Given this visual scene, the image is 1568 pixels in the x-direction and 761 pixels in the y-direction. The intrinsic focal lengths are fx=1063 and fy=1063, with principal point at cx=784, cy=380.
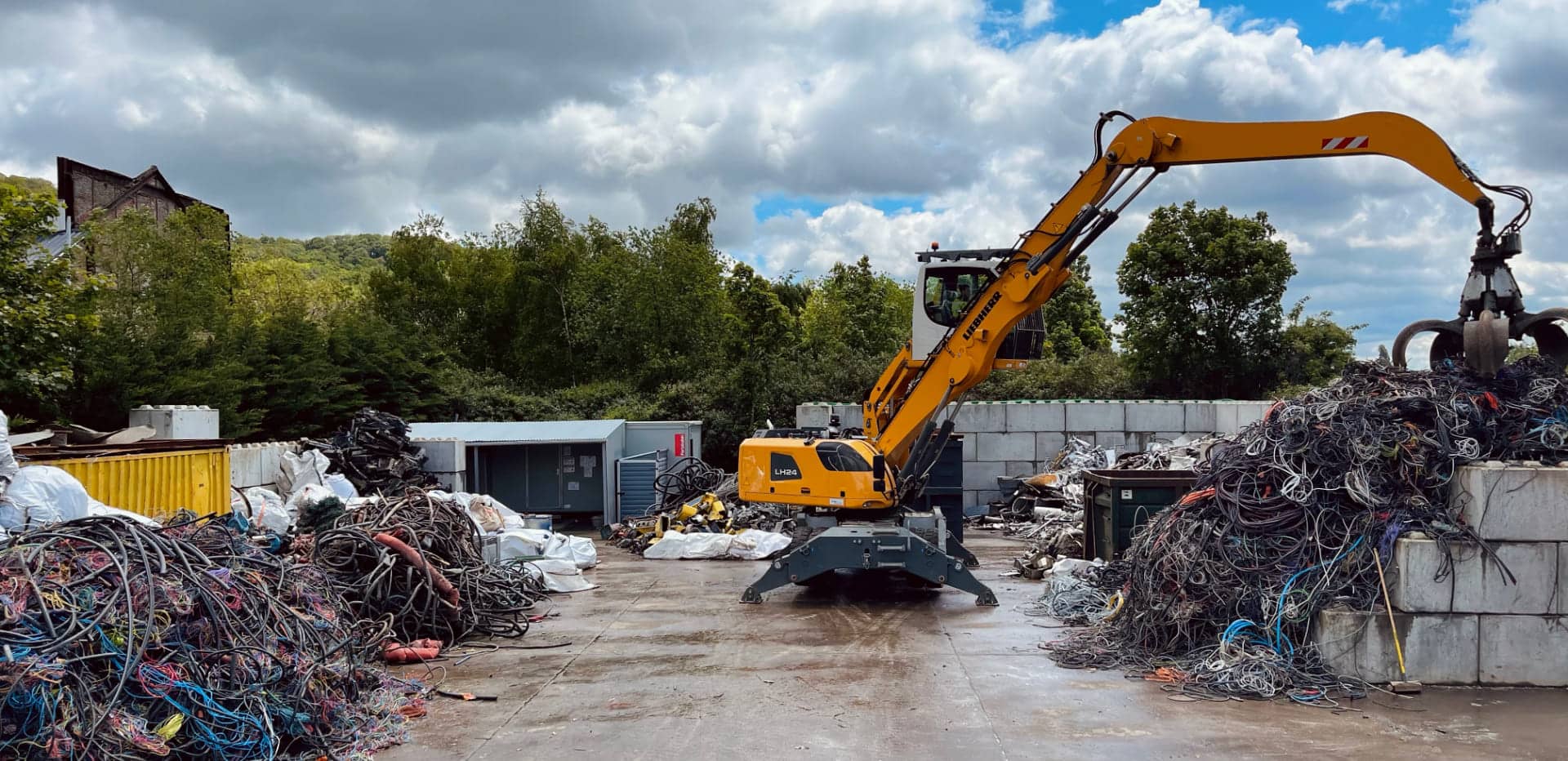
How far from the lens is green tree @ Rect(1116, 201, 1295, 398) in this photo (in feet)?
86.6

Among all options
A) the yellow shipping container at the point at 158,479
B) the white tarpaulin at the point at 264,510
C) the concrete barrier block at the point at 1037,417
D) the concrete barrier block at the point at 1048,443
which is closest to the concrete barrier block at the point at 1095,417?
the concrete barrier block at the point at 1037,417

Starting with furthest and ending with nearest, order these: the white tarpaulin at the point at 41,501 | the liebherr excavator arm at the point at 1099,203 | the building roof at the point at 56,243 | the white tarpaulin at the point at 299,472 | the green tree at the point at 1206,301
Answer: the green tree at the point at 1206,301 < the building roof at the point at 56,243 < the white tarpaulin at the point at 299,472 < the liebherr excavator arm at the point at 1099,203 < the white tarpaulin at the point at 41,501

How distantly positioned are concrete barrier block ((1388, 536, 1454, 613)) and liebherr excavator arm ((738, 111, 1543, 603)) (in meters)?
1.85

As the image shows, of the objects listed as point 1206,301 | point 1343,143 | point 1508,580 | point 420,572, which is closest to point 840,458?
point 420,572

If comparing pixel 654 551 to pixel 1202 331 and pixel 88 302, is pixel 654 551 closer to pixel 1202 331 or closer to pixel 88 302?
pixel 88 302

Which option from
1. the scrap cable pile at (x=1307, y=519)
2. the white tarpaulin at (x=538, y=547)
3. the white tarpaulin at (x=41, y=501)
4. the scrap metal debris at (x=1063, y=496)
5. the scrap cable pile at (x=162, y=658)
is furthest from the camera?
the scrap metal debris at (x=1063, y=496)

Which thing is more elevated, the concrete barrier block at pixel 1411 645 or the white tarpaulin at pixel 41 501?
the white tarpaulin at pixel 41 501

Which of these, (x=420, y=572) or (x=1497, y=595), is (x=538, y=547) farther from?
(x=1497, y=595)

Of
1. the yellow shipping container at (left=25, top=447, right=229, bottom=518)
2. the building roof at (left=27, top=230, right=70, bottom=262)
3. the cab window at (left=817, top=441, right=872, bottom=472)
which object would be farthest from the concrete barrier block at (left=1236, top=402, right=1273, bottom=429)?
the building roof at (left=27, top=230, right=70, bottom=262)

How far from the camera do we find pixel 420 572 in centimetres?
970

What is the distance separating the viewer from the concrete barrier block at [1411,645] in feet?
25.3

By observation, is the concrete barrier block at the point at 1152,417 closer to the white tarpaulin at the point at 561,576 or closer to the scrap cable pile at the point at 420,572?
the white tarpaulin at the point at 561,576

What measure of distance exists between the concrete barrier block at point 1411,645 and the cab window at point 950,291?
581cm

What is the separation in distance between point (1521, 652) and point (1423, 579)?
2.95 ft
